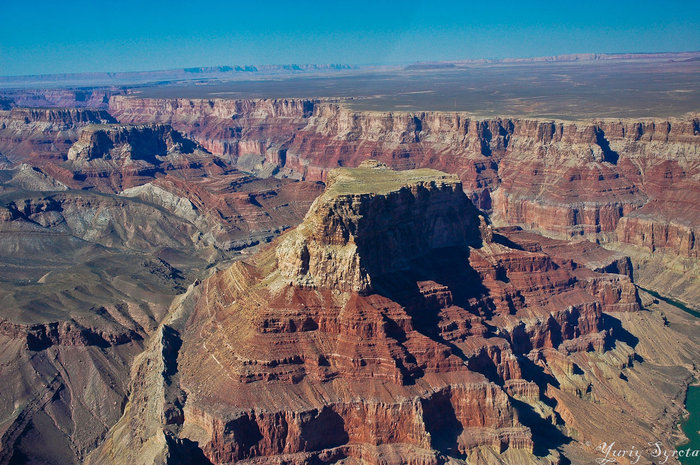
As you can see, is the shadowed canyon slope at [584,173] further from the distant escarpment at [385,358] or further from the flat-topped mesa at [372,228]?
the flat-topped mesa at [372,228]

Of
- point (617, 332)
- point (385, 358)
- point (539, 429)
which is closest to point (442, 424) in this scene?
point (385, 358)

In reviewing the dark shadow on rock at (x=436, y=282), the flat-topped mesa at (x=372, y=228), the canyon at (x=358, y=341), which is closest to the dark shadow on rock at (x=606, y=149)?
the canyon at (x=358, y=341)

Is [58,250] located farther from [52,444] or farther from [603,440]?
[603,440]

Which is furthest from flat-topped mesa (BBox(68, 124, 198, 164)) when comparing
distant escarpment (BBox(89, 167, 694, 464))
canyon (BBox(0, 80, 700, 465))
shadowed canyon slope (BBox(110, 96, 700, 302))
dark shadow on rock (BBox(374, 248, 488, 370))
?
dark shadow on rock (BBox(374, 248, 488, 370))

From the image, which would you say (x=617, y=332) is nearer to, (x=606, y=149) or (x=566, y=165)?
(x=566, y=165)

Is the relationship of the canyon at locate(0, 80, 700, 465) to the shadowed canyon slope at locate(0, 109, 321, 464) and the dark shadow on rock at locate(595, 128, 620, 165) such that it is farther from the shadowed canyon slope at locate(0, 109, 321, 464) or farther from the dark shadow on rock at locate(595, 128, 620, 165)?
the dark shadow on rock at locate(595, 128, 620, 165)

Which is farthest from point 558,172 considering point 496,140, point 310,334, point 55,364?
point 55,364
